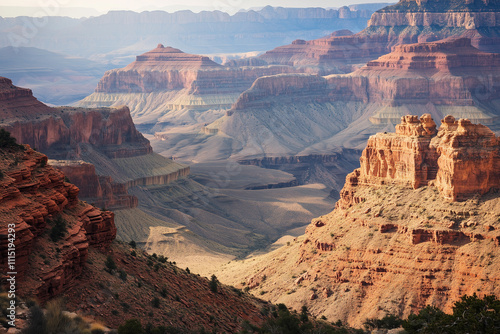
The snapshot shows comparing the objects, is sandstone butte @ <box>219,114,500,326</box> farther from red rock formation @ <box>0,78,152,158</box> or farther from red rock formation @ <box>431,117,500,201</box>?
red rock formation @ <box>0,78,152,158</box>

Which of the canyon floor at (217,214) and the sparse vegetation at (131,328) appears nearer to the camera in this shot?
the sparse vegetation at (131,328)

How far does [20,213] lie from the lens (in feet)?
108

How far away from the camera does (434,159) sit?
62.4 metres

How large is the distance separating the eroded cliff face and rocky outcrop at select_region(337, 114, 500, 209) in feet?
92.6

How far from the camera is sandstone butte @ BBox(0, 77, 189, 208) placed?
326 ft

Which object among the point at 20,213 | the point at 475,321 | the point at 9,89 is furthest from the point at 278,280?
the point at 9,89

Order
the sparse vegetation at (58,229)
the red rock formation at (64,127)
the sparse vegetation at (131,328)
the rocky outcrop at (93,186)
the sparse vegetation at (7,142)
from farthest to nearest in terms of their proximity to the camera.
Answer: the red rock formation at (64,127)
the rocky outcrop at (93,186)
the sparse vegetation at (7,142)
the sparse vegetation at (58,229)
the sparse vegetation at (131,328)

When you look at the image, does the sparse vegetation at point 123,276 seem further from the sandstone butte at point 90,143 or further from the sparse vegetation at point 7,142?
the sandstone butte at point 90,143

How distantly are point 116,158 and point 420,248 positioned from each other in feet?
265

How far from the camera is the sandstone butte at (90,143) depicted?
99375mm

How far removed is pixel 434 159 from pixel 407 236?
684 centimetres

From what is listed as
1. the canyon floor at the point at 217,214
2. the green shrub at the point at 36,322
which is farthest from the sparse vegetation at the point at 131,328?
the canyon floor at the point at 217,214

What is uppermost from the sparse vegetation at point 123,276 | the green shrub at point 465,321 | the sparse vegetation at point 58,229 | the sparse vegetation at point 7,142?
the sparse vegetation at point 7,142

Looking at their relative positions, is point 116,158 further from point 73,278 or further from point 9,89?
point 73,278
